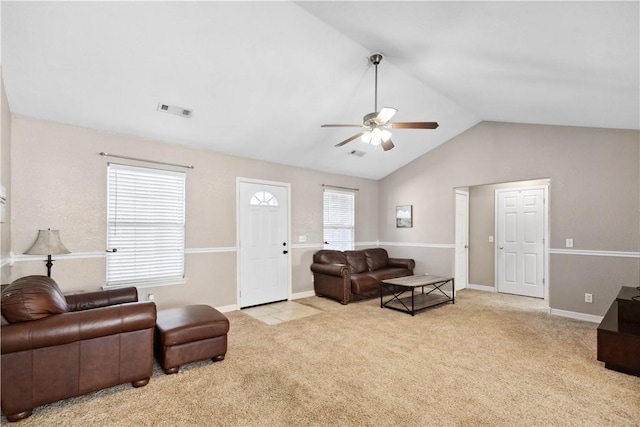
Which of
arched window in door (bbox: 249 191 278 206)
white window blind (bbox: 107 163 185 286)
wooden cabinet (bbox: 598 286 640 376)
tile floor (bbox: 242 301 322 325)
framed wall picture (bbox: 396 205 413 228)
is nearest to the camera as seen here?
wooden cabinet (bbox: 598 286 640 376)

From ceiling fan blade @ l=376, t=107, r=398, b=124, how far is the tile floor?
9.87ft

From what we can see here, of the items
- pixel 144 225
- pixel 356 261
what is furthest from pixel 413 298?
pixel 144 225

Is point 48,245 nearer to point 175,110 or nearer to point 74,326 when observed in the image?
point 74,326

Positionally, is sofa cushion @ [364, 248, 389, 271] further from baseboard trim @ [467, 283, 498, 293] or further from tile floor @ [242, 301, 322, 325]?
baseboard trim @ [467, 283, 498, 293]

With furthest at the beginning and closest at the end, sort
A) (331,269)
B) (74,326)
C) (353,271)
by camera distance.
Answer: (353,271)
(331,269)
(74,326)

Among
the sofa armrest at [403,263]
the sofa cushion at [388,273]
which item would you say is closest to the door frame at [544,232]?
the sofa armrest at [403,263]

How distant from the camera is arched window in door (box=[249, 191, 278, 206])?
5328 mm

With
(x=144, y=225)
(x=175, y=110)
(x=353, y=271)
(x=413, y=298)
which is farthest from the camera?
(x=353, y=271)

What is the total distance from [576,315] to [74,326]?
236 inches

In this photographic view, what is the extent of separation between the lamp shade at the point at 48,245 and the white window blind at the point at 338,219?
4189mm

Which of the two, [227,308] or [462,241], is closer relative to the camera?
[227,308]

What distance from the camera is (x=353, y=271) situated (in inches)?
238

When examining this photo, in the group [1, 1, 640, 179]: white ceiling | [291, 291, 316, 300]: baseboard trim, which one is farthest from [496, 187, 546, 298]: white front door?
[291, 291, 316, 300]: baseboard trim

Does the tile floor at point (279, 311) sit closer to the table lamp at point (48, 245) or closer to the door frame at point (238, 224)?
the door frame at point (238, 224)
